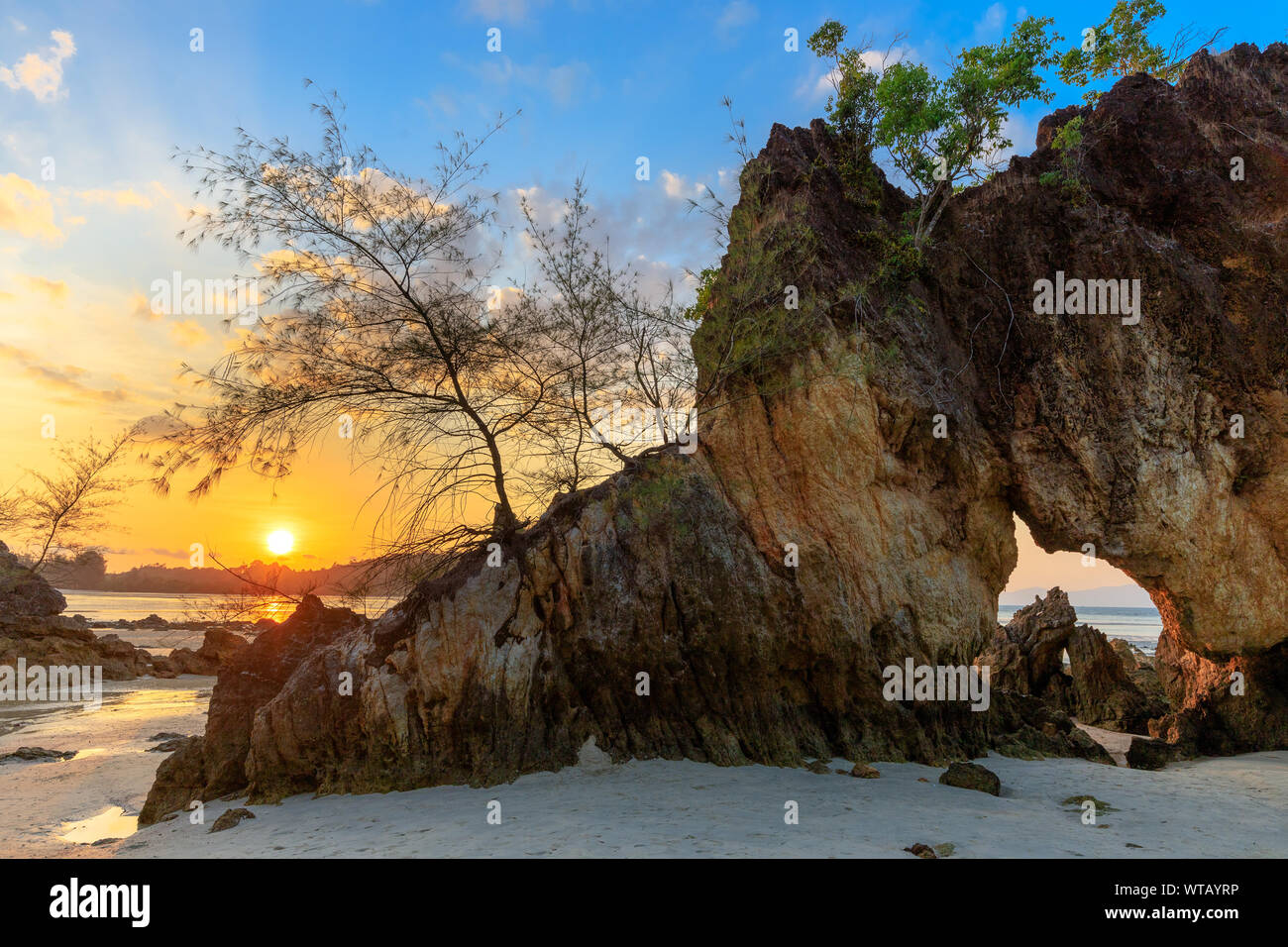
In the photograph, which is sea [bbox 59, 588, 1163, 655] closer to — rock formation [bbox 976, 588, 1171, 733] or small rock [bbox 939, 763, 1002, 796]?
rock formation [bbox 976, 588, 1171, 733]

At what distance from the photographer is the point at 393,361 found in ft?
36.2

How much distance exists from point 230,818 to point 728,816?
571 centimetres

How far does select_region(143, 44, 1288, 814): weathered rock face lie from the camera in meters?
9.32

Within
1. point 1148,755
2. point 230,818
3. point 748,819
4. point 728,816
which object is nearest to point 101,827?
point 230,818

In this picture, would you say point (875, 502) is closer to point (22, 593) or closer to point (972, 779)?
point (972, 779)

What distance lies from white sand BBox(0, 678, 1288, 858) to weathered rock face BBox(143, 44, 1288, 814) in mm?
727

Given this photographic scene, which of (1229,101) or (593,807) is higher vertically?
(1229,101)

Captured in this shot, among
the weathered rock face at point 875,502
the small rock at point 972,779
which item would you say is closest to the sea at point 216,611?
the weathered rock face at point 875,502

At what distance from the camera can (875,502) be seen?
1081 centimetres

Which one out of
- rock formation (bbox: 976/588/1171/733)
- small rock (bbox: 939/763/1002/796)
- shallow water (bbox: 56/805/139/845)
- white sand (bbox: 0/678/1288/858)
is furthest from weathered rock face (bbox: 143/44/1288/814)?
rock formation (bbox: 976/588/1171/733)

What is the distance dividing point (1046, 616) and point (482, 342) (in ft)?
54.6
